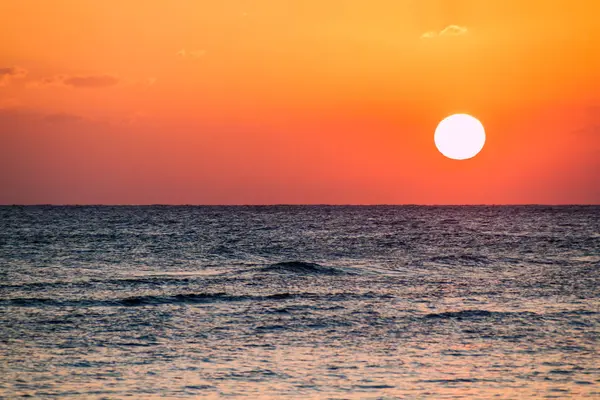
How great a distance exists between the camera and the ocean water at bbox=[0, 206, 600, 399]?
1875cm

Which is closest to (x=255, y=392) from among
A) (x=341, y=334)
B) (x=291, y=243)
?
(x=341, y=334)

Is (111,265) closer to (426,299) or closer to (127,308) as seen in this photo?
(127,308)

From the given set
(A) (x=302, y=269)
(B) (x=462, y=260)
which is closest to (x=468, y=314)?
(A) (x=302, y=269)

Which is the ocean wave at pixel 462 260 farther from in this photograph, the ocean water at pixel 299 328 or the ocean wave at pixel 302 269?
the ocean wave at pixel 302 269

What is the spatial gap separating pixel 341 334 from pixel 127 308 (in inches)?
402

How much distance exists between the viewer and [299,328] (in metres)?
26.2

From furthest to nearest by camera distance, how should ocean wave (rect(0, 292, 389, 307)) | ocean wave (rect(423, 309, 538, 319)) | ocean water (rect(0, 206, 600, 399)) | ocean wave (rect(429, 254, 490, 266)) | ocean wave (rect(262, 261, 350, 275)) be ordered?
ocean wave (rect(429, 254, 490, 266)) < ocean wave (rect(262, 261, 350, 275)) < ocean wave (rect(0, 292, 389, 307)) < ocean wave (rect(423, 309, 538, 319)) < ocean water (rect(0, 206, 600, 399))

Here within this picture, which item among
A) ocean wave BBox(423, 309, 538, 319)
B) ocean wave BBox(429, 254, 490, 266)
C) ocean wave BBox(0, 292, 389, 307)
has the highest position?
ocean wave BBox(429, 254, 490, 266)

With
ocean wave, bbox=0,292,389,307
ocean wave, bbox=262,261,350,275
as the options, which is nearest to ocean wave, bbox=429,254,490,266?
ocean wave, bbox=262,261,350,275

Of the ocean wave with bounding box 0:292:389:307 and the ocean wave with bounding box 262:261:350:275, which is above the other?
the ocean wave with bounding box 262:261:350:275

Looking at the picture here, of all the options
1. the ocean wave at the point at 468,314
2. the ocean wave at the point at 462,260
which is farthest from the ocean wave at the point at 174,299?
the ocean wave at the point at 462,260

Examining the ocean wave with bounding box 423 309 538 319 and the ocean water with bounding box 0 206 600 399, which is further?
the ocean wave with bounding box 423 309 538 319

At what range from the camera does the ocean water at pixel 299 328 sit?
18.8 metres

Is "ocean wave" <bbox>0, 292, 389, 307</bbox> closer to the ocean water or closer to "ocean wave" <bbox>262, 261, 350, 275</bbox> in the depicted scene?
the ocean water
